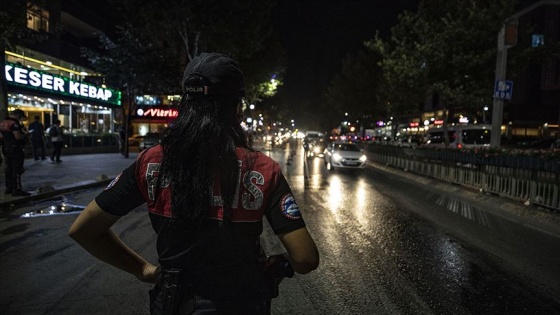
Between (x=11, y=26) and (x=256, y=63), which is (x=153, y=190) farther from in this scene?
(x=256, y=63)

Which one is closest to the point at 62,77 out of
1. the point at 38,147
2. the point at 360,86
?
the point at 38,147

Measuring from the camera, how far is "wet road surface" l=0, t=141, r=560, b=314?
442 cm

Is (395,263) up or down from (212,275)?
down

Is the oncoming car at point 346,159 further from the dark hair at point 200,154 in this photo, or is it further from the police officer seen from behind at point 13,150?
the dark hair at point 200,154

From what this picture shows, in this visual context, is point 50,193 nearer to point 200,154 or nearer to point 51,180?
point 51,180

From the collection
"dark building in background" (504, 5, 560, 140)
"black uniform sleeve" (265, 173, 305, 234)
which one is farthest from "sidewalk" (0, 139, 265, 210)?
"dark building in background" (504, 5, 560, 140)

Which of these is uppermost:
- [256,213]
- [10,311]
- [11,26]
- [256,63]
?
[256,63]

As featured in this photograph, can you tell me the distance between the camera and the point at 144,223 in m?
8.23

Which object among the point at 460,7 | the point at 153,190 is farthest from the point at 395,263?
the point at 460,7

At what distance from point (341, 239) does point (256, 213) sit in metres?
5.73

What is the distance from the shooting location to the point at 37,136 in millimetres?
20234

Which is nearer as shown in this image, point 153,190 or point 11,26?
point 153,190

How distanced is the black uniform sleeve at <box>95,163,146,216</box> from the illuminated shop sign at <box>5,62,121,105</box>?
68.9 ft

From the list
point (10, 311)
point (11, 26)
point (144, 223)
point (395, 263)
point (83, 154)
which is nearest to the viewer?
point (10, 311)
